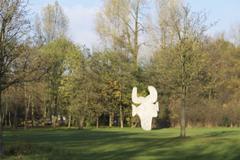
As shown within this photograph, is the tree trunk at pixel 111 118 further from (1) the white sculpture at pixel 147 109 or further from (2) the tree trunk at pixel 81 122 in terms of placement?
(1) the white sculpture at pixel 147 109

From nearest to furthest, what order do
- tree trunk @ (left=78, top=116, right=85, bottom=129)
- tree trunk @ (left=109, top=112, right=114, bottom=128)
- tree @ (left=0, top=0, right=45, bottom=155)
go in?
tree @ (left=0, top=0, right=45, bottom=155) < tree trunk @ (left=78, top=116, right=85, bottom=129) < tree trunk @ (left=109, top=112, right=114, bottom=128)

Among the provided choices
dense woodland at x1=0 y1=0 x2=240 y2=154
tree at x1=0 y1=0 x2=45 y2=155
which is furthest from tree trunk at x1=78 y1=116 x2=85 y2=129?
tree at x1=0 y1=0 x2=45 y2=155

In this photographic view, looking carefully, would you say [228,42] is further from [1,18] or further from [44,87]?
[1,18]

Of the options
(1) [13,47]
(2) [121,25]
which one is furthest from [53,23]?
(1) [13,47]

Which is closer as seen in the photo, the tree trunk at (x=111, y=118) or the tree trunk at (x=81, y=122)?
the tree trunk at (x=81, y=122)

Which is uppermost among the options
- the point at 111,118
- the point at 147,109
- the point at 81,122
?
the point at 147,109

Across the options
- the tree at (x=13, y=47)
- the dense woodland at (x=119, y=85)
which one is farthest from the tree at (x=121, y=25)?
the tree at (x=13, y=47)

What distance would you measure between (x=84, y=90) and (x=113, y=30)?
9.82m

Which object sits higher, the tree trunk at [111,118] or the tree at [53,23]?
the tree at [53,23]

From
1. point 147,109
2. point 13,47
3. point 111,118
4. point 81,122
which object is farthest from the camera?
point 111,118

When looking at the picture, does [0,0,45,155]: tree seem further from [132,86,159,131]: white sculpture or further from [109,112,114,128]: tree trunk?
[109,112,114,128]: tree trunk

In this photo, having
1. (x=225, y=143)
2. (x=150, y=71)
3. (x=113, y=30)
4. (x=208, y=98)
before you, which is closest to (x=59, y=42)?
(x=113, y=30)

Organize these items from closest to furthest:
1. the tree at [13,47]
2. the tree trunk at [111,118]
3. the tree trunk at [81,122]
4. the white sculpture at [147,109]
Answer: the tree at [13,47] < the white sculpture at [147,109] < the tree trunk at [81,122] < the tree trunk at [111,118]

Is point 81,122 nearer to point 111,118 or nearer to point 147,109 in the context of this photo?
point 111,118
